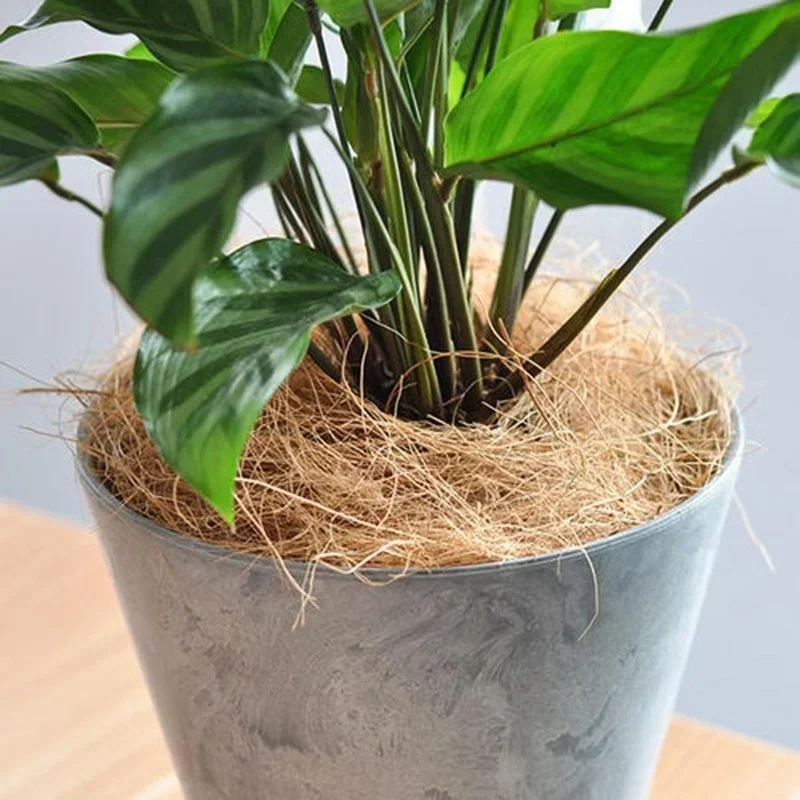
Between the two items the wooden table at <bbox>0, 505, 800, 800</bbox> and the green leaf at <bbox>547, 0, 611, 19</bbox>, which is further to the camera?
the wooden table at <bbox>0, 505, 800, 800</bbox>

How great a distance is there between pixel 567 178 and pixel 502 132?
0.10 feet

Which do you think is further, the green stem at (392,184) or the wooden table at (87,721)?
the wooden table at (87,721)

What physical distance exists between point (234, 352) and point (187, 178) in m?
0.09

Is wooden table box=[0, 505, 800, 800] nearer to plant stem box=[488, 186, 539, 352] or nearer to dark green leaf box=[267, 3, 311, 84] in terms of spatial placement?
plant stem box=[488, 186, 539, 352]

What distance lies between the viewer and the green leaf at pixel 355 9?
387 mm

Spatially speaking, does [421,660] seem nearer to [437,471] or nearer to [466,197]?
[437,471]

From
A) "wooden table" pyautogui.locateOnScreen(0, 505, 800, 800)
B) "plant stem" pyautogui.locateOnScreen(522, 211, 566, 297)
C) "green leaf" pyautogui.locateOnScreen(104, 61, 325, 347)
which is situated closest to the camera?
"green leaf" pyautogui.locateOnScreen(104, 61, 325, 347)

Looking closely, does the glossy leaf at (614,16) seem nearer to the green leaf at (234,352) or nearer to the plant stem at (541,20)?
the plant stem at (541,20)

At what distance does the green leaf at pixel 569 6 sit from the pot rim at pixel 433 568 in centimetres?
16

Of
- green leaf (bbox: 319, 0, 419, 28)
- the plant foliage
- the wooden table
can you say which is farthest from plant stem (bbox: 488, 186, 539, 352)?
the wooden table

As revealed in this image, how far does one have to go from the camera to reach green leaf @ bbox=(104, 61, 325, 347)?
27 cm

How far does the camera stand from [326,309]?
1.25 feet

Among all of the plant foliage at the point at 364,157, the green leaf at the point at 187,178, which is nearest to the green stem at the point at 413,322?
the plant foliage at the point at 364,157

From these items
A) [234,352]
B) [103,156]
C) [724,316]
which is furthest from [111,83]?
[724,316]
